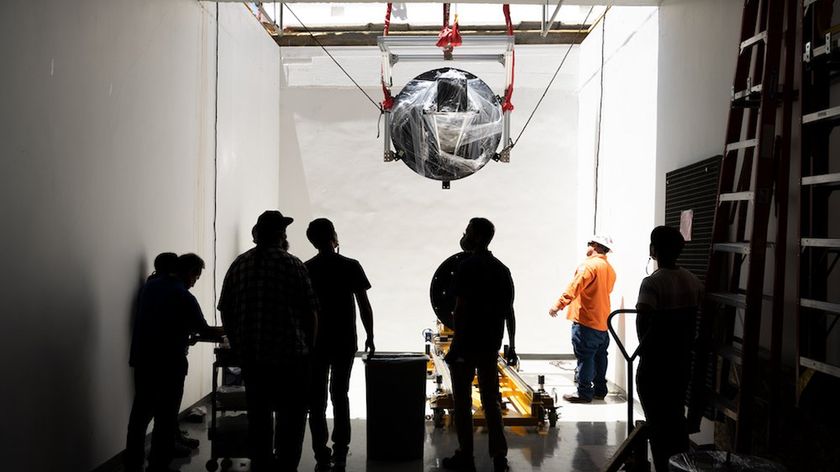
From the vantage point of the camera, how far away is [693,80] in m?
5.05

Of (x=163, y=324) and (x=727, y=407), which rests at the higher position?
(x=163, y=324)

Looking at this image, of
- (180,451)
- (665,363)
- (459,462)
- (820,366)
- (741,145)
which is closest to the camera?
(820,366)

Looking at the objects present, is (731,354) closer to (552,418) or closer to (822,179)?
(822,179)

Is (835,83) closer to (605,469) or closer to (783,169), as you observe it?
(783,169)

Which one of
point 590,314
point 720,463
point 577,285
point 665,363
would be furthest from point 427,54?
point 720,463

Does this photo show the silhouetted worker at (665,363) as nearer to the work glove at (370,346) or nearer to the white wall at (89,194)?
the work glove at (370,346)

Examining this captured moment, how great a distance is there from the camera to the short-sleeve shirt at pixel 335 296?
4262 millimetres

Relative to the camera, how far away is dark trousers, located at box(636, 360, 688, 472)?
3.66 m

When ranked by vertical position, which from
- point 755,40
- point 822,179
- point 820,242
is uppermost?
point 755,40

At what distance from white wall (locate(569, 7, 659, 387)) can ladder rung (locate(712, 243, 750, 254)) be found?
2.64m

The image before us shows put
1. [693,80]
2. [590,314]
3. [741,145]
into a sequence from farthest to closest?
[590,314] → [693,80] → [741,145]

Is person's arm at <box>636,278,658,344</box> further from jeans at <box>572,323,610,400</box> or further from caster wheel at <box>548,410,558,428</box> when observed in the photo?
jeans at <box>572,323,610,400</box>

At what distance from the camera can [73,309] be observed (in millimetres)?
3951

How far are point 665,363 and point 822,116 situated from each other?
4.66ft
